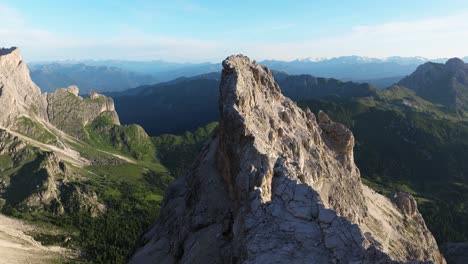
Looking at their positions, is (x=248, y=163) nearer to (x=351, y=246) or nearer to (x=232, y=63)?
(x=351, y=246)

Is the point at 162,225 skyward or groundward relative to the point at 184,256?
groundward

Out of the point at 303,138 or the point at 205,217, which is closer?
the point at 205,217

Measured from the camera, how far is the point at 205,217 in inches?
2346

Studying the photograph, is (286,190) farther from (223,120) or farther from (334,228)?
(223,120)

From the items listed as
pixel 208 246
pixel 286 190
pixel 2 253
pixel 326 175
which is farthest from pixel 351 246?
pixel 2 253

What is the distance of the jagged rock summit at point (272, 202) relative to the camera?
32.2 metres

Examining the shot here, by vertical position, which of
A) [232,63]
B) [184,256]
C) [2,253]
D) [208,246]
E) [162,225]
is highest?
[232,63]

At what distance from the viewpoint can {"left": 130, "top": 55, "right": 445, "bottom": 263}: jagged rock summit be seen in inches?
1266

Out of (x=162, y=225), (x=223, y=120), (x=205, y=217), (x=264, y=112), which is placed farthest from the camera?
(x=162, y=225)

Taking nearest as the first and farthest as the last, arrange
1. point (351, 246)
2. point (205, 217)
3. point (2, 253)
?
point (351, 246) → point (205, 217) → point (2, 253)

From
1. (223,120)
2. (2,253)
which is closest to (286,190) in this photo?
(223,120)

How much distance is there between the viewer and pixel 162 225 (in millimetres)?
80500

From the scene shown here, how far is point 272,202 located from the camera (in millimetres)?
38500

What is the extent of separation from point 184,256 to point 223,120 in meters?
22.4
